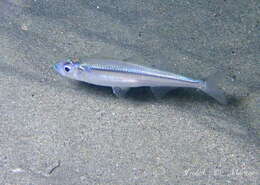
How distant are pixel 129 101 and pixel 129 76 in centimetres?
46

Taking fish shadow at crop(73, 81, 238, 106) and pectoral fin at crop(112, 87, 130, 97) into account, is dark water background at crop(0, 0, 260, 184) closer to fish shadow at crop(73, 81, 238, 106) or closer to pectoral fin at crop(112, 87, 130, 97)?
fish shadow at crop(73, 81, 238, 106)

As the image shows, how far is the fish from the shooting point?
4.00m

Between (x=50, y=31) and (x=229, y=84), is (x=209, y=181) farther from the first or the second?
(x=50, y=31)

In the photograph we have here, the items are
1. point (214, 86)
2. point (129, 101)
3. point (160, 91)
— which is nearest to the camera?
point (214, 86)

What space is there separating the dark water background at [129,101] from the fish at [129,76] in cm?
16

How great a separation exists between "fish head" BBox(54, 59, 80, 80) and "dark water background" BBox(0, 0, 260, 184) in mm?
299

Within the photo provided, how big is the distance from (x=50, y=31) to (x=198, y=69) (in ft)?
8.12

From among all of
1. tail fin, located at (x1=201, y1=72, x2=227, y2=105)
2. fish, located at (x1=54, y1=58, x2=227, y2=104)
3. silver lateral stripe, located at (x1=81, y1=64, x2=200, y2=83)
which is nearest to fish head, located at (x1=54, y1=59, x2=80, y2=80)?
fish, located at (x1=54, y1=58, x2=227, y2=104)

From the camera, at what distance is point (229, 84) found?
4.72 meters

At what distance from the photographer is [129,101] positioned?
14.5 feet

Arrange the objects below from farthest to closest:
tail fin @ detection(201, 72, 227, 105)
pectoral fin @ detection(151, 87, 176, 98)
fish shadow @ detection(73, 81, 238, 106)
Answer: fish shadow @ detection(73, 81, 238, 106), pectoral fin @ detection(151, 87, 176, 98), tail fin @ detection(201, 72, 227, 105)

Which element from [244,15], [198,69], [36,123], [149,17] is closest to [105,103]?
[36,123]

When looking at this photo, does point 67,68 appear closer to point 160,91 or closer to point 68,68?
point 68,68

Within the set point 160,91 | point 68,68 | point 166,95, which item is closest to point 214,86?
point 160,91
